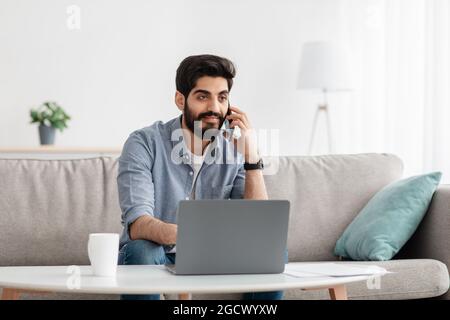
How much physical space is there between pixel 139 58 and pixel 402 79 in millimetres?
1676

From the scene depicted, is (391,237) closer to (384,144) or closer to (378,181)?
(378,181)

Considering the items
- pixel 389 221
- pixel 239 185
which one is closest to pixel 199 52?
pixel 389 221

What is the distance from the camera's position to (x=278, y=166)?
2.86 meters

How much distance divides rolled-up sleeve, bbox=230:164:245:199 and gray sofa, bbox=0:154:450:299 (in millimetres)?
308

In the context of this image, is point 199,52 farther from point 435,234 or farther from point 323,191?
point 435,234

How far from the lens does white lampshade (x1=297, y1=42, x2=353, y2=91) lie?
4.66 metres

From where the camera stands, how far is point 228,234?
150 centimetres

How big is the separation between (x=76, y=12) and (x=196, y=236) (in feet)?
11.9

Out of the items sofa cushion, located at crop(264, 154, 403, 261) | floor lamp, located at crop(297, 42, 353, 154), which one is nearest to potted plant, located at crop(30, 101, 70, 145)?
floor lamp, located at crop(297, 42, 353, 154)

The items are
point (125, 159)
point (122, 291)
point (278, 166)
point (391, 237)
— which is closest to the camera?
point (122, 291)

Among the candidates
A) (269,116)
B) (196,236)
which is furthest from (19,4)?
(196,236)

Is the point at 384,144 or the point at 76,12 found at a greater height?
the point at 76,12

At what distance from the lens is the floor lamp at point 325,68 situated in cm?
466
